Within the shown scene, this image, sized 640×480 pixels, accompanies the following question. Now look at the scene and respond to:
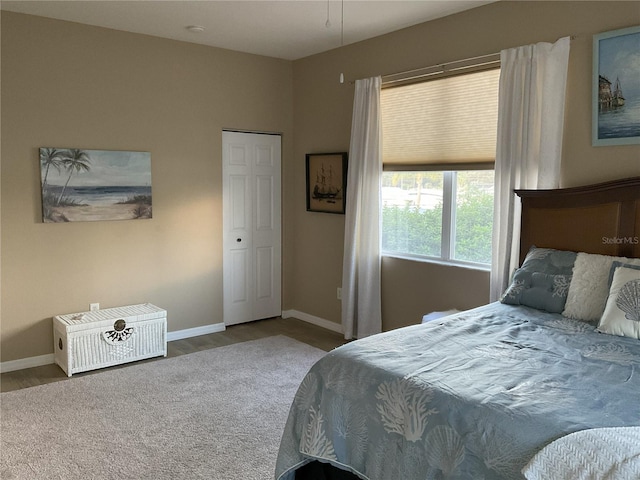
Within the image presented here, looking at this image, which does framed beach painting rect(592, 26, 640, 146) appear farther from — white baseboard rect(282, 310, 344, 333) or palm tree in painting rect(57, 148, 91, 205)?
palm tree in painting rect(57, 148, 91, 205)

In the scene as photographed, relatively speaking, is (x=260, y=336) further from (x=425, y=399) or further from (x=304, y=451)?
(x=425, y=399)

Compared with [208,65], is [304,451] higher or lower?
Answer: lower

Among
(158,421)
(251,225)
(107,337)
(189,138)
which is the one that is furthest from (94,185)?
(158,421)

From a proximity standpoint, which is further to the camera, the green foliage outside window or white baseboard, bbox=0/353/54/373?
white baseboard, bbox=0/353/54/373

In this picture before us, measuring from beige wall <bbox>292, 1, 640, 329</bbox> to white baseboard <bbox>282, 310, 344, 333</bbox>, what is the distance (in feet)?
0.18

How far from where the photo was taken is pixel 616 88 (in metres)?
3.09

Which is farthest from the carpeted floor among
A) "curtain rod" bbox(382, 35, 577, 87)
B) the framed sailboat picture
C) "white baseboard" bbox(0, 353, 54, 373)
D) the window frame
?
"curtain rod" bbox(382, 35, 577, 87)

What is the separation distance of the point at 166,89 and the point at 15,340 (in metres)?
2.47

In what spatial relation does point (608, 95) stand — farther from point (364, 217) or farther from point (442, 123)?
point (364, 217)

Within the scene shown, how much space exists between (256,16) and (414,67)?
133 centimetres

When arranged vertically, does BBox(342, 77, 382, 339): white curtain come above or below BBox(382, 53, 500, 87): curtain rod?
below

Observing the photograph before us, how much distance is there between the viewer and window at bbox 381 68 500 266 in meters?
3.86

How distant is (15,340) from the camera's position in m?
4.12

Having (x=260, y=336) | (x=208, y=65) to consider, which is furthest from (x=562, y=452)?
(x=208, y=65)
